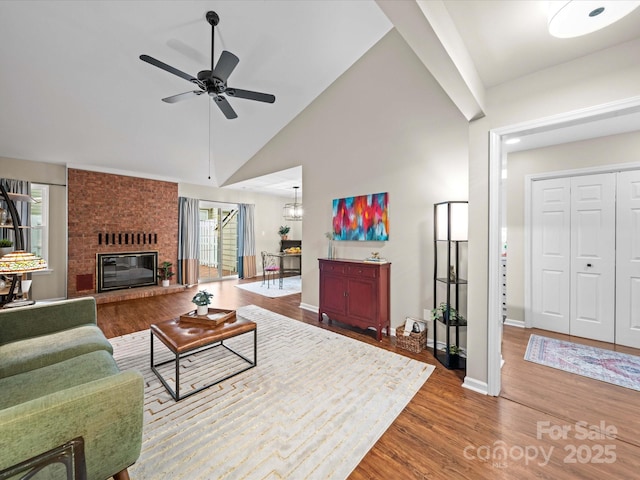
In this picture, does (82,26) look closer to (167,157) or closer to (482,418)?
(167,157)

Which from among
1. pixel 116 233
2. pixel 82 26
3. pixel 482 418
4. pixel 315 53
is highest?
pixel 315 53

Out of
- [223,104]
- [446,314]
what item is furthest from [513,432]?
[223,104]

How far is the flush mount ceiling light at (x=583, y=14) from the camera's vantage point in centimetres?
122

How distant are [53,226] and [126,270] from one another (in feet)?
4.72

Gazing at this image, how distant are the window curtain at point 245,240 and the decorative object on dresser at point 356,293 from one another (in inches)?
165

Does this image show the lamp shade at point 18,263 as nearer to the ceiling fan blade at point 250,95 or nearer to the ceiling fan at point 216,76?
the ceiling fan at point 216,76

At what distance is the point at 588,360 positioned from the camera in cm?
273

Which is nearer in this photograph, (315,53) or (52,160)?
(315,53)

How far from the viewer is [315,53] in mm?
3502

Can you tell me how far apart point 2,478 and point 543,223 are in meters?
4.97

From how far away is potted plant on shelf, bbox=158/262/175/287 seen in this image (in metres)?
Result: 6.02

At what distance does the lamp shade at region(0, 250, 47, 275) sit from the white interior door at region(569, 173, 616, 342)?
5.95 m

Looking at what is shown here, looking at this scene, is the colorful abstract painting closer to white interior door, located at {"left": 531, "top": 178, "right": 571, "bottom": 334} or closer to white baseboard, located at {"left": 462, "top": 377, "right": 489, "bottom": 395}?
white baseboard, located at {"left": 462, "top": 377, "right": 489, "bottom": 395}

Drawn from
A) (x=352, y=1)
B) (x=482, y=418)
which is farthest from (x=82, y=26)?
(x=482, y=418)
